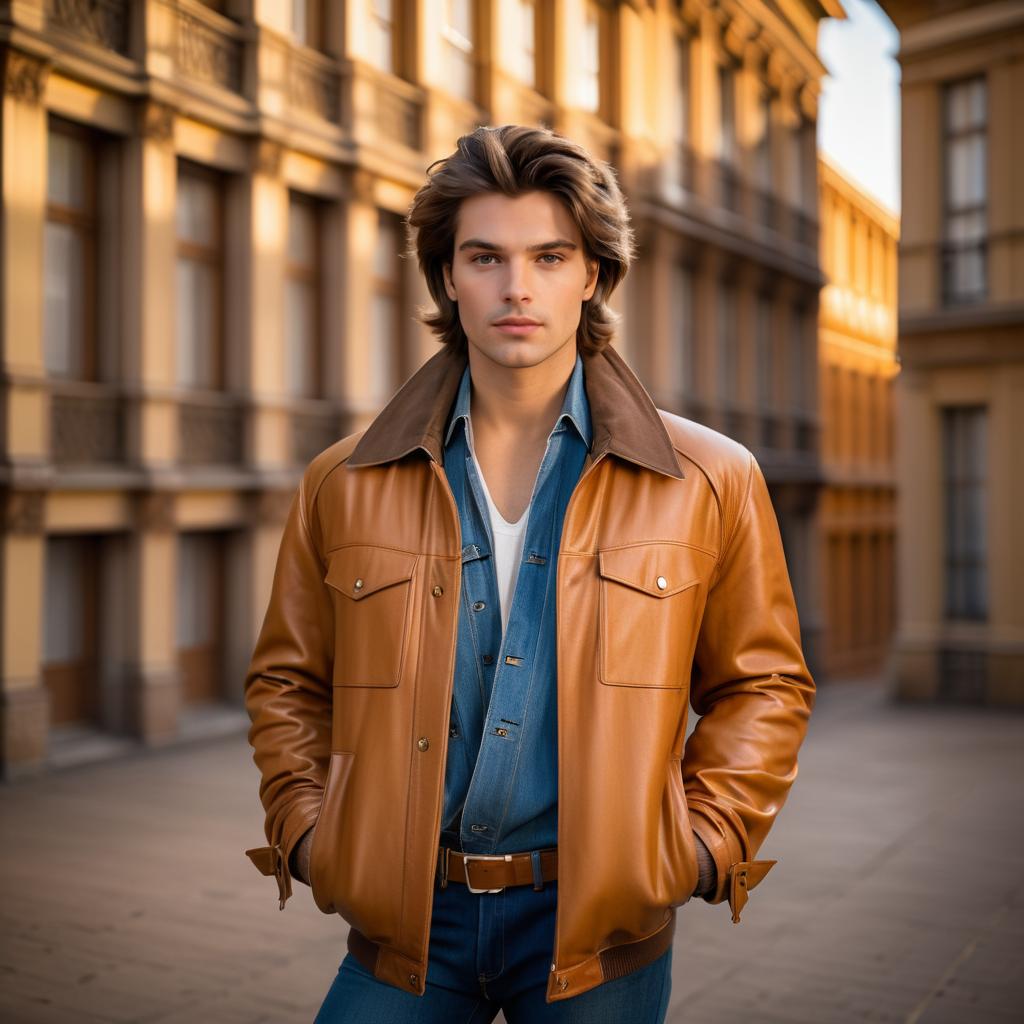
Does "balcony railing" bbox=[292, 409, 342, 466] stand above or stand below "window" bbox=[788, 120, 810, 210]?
below

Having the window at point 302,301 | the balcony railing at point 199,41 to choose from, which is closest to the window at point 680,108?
the window at point 302,301

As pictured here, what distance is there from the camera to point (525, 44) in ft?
69.2

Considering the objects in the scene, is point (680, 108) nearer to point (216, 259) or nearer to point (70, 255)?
point (216, 259)

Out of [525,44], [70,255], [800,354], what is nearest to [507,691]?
[70,255]

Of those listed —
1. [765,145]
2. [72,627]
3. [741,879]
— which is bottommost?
[72,627]

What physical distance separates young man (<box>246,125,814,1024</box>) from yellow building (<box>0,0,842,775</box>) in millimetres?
10830

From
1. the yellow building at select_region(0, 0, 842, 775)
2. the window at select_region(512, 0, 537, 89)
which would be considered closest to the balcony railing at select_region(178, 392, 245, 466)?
the yellow building at select_region(0, 0, 842, 775)

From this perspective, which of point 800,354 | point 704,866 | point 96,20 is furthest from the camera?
point 800,354

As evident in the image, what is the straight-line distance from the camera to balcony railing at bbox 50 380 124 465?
13.7 m

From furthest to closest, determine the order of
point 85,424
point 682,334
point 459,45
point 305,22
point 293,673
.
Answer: point 682,334 < point 459,45 < point 305,22 < point 85,424 < point 293,673

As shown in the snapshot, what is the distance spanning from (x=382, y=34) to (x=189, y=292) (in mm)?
4610

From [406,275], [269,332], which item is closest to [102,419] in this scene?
[269,332]

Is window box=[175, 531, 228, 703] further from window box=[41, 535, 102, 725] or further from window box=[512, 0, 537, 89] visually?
window box=[512, 0, 537, 89]

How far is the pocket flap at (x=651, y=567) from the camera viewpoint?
96.6 inches
